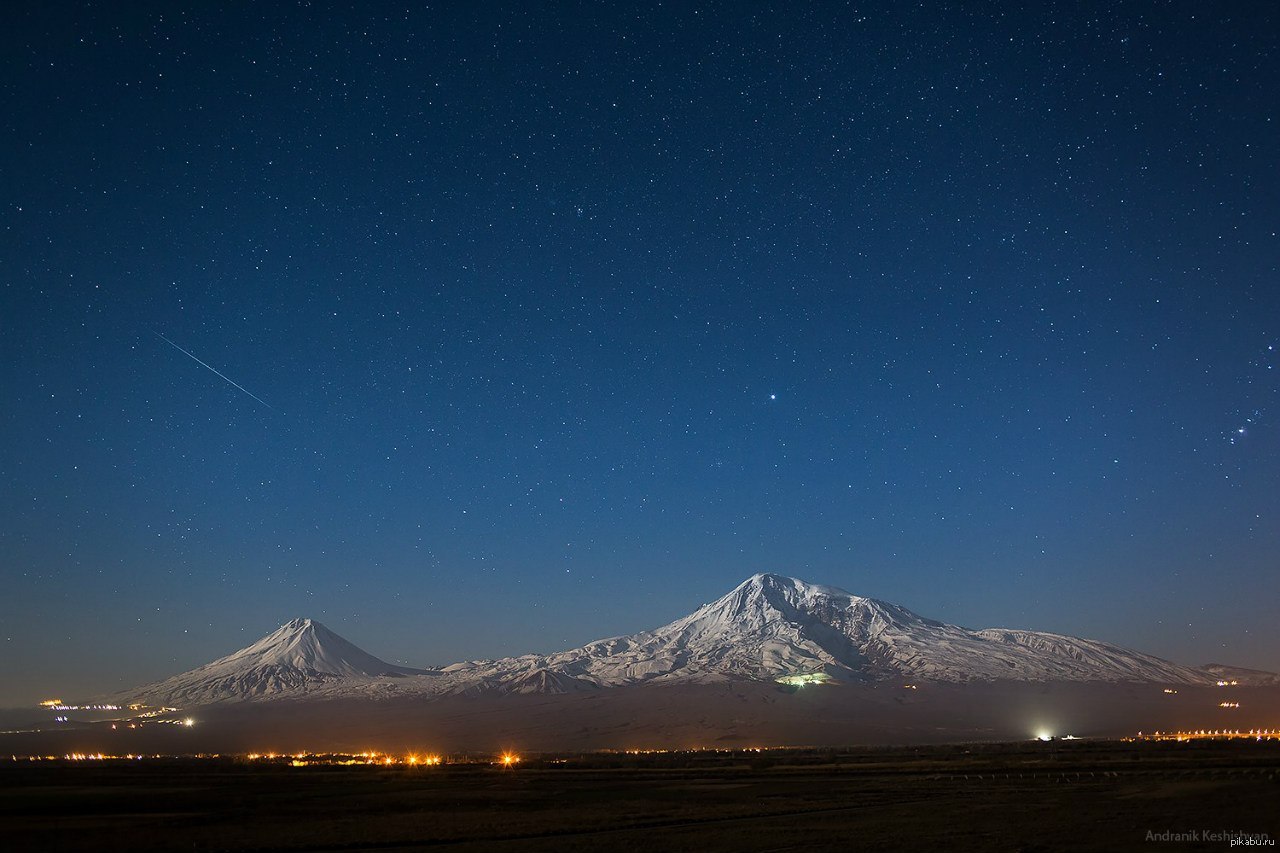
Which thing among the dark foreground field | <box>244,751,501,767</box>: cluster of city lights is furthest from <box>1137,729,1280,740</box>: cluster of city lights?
<box>244,751,501,767</box>: cluster of city lights

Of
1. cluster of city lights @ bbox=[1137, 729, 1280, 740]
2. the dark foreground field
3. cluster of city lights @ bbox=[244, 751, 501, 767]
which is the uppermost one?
the dark foreground field

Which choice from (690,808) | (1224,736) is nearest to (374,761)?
(690,808)

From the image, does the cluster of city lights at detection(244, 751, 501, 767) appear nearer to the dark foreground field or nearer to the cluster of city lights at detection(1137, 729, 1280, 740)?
the dark foreground field

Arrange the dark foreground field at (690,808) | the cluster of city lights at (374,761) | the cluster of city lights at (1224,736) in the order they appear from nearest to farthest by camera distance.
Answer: the dark foreground field at (690,808), the cluster of city lights at (374,761), the cluster of city lights at (1224,736)

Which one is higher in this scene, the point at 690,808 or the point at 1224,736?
the point at 690,808

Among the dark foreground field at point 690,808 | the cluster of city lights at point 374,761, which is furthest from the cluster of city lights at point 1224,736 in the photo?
the cluster of city lights at point 374,761

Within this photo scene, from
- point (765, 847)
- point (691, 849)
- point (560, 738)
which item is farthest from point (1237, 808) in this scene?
point (560, 738)

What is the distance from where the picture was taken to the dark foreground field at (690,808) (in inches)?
1513

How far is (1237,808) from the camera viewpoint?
4159 cm

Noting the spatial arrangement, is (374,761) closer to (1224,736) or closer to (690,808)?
(690,808)

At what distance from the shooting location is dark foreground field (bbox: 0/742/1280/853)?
38.4m

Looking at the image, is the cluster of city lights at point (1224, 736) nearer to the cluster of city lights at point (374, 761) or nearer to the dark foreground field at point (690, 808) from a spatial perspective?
the dark foreground field at point (690, 808)

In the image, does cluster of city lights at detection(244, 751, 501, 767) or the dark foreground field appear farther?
cluster of city lights at detection(244, 751, 501, 767)

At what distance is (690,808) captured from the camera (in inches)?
1986
